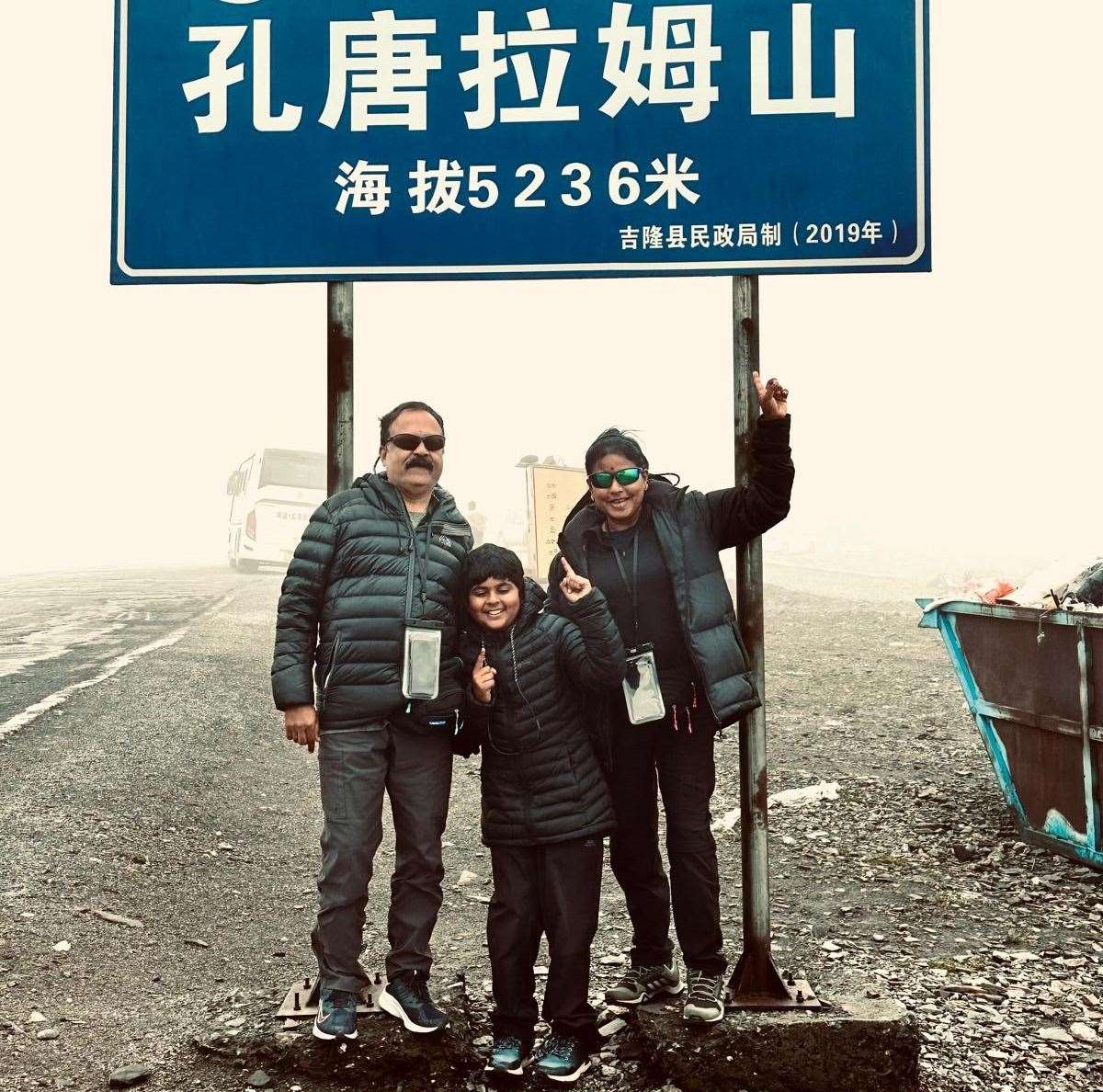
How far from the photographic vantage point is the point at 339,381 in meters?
3.62

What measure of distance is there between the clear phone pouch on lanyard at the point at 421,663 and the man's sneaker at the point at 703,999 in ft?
4.03

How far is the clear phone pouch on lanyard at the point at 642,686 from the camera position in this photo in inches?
130

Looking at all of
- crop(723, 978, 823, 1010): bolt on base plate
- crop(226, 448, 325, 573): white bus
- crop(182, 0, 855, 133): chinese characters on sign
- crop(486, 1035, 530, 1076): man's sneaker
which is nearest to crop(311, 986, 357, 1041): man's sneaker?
crop(486, 1035, 530, 1076): man's sneaker

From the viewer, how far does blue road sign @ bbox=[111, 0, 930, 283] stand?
3502mm

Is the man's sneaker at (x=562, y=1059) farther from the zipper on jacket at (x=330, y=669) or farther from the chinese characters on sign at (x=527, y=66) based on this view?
the chinese characters on sign at (x=527, y=66)

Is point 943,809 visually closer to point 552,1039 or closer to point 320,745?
point 552,1039

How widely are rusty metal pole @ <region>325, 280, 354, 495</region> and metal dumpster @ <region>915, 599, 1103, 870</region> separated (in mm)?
3667

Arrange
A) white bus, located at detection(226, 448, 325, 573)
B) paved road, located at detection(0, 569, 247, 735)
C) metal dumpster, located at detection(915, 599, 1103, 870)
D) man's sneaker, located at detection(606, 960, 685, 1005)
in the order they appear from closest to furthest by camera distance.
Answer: man's sneaker, located at detection(606, 960, 685, 1005)
metal dumpster, located at detection(915, 599, 1103, 870)
paved road, located at detection(0, 569, 247, 735)
white bus, located at detection(226, 448, 325, 573)

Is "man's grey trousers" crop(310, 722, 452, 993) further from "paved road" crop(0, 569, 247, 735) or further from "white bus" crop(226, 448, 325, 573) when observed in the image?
"white bus" crop(226, 448, 325, 573)

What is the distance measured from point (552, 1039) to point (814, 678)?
8.44m

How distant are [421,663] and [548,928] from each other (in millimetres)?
906

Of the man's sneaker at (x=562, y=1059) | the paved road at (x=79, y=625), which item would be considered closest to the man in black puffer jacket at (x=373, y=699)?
the man's sneaker at (x=562, y=1059)

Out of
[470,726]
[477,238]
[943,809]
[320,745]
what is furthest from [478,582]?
[943,809]

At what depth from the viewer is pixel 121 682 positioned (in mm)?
9969
